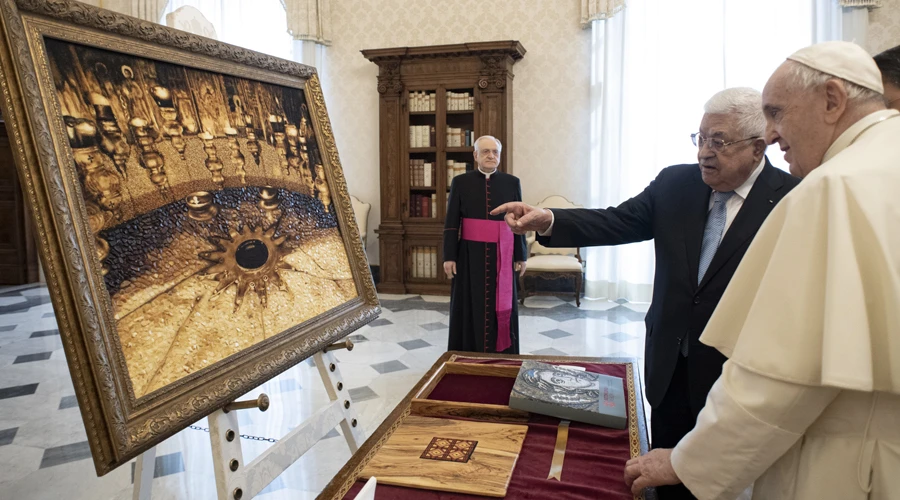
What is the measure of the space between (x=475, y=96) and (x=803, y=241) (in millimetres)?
6258

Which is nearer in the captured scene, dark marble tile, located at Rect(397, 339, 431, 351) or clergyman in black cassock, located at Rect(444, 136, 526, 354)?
clergyman in black cassock, located at Rect(444, 136, 526, 354)

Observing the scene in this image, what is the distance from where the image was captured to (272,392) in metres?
4.07

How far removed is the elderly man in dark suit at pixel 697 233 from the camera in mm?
1800

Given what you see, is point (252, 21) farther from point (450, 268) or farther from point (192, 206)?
point (192, 206)

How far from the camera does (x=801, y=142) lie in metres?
1.17

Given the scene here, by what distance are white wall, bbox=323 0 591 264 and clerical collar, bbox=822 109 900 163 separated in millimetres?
6228

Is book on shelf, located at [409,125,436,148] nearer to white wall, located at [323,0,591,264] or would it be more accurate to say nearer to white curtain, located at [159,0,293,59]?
white wall, located at [323,0,591,264]

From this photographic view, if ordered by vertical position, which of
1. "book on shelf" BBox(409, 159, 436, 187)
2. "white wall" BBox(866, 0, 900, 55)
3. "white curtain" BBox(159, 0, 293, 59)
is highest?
"white curtain" BBox(159, 0, 293, 59)

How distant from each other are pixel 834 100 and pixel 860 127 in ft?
0.27

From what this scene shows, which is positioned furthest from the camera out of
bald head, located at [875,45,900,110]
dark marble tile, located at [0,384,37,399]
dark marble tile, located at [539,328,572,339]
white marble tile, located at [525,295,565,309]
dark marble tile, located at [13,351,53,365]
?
white marble tile, located at [525,295,565,309]

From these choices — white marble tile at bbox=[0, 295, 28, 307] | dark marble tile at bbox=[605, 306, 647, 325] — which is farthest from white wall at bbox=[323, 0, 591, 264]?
white marble tile at bbox=[0, 295, 28, 307]

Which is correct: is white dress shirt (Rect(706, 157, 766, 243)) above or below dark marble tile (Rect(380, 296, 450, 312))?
above

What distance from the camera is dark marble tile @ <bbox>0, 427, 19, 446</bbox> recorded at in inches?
129

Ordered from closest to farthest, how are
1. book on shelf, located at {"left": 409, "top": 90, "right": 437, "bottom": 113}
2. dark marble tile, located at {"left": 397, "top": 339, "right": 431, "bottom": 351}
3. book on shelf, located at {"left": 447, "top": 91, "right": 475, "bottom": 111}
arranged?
dark marble tile, located at {"left": 397, "top": 339, "right": 431, "bottom": 351} < book on shelf, located at {"left": 447, "top": 91, "right": 475, "bottom": 111} < book on shelf, located at {"left": 409, "top": 90, "right": 437, "bottom": 113}
